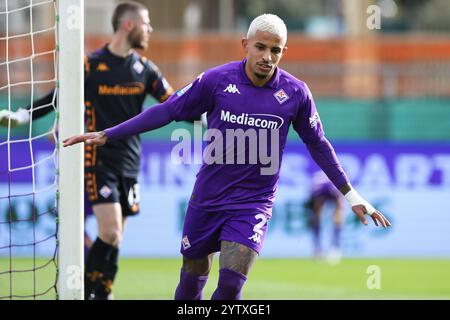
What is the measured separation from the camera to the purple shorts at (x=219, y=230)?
7008 mm

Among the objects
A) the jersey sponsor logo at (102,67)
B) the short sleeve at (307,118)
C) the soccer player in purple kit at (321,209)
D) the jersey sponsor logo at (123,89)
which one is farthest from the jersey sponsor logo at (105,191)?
the soccer player in purple kit at (321,209)

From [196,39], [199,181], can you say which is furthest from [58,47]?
[196,39]

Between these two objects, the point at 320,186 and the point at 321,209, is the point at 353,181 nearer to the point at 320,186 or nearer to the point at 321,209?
the point at 320,186

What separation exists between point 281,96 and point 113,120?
2495mm

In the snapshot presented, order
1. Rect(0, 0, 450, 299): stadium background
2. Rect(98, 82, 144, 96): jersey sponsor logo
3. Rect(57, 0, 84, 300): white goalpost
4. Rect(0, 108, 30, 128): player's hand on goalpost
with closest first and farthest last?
Rect(57, 0, 84, 300): white goalpost, Rect(0, 108, 30, 128): player's hand on goalpost, Rect(98, 82, 144, 96): jersey sponsor logo, Rect(0, 0, 450, 299): stadium background

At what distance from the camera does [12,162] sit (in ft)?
50.4

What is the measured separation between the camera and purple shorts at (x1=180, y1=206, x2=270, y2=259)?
23.0ft

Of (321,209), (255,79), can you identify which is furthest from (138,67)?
(321,209)

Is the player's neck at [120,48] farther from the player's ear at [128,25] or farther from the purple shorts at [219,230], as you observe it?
the purple shorts at [219,230]

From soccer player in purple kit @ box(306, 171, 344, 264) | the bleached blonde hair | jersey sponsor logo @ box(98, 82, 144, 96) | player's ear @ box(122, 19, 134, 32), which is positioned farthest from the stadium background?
the bleached blonde hair

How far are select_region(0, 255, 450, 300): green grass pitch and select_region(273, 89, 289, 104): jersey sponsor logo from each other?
3646 millimetres

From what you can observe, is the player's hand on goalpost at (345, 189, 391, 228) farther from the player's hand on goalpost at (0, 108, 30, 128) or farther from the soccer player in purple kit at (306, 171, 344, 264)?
the soccer player in purple kit at (306, 171, 344, 264)

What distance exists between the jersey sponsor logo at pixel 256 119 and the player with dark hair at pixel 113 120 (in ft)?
7.22
